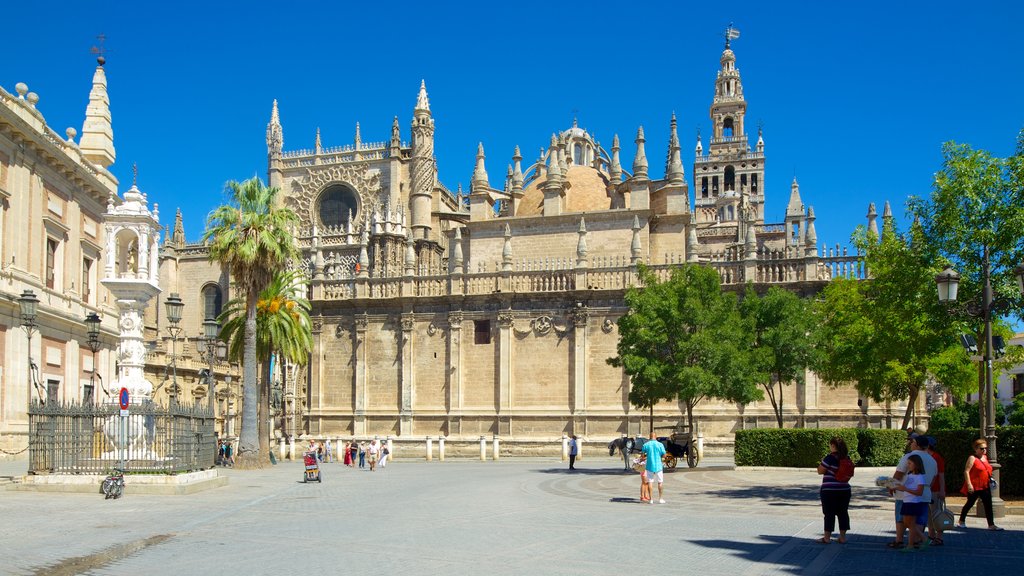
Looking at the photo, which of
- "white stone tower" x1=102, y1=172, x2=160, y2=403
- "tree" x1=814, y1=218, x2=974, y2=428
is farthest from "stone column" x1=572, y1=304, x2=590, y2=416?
"white stone tower" x1=102, y1=172, x2=160, y2=403

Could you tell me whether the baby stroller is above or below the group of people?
below

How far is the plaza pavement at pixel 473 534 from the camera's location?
33.0 ft

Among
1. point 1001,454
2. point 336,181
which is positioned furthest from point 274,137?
point 1001,454

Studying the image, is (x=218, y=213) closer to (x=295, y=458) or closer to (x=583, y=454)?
(x=295, y=458)

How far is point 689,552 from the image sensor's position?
11039 mm

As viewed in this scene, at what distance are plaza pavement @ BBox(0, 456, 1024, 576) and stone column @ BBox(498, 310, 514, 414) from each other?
59.3 ft

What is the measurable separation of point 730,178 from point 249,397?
3181 inches

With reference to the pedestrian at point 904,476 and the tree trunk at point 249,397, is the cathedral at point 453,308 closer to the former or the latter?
the tree trunk at point 249,397

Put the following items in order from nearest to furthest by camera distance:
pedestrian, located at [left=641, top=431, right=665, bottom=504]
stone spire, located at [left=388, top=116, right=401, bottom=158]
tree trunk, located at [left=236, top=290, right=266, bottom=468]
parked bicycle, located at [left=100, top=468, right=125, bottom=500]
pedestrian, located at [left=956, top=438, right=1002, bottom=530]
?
pedestrian, located at [left=956, top=438, right=1002, bottom=530] < pedestrian, located at [left=641, top=431, right=665, bottom=504] < parked bicycle, located at [left=100, top=468, right=125, bottom=500] < tree trunk, located at [left=236, top=290, right=266, bottom=468] < stone spire, located at [left=388, top=116, right=401, bottom=158]

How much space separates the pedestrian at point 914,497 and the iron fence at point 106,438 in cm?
→ 1444

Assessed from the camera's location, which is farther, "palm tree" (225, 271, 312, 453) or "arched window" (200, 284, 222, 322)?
"arched window" (200, 284, 222, 322)

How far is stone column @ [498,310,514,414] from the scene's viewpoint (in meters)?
39.8

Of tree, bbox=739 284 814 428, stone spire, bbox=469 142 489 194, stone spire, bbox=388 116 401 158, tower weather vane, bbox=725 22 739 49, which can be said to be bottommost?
tree, bbox=739 284 814 428

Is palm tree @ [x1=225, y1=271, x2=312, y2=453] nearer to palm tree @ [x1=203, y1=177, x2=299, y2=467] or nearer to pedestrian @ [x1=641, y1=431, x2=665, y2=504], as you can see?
palm tree @ [x1=203, y1=177, x2=299, y2=467]
